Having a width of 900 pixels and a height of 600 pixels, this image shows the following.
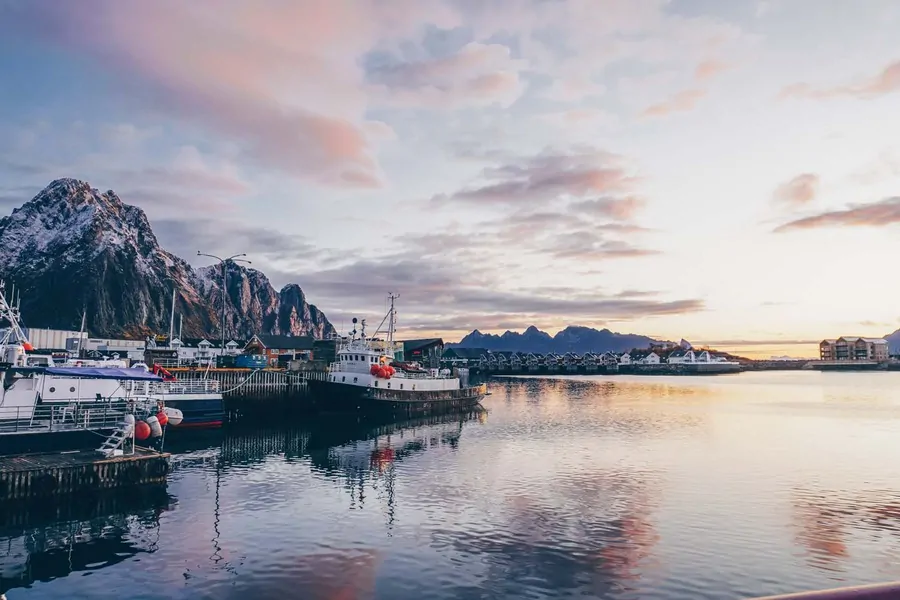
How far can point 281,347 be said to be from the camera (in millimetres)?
140250

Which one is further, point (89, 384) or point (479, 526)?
point (89, 384)

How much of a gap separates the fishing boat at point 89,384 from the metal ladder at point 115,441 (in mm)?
5679

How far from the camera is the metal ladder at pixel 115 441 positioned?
35281 mm

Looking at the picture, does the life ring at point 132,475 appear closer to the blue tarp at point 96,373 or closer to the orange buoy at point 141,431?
the orange buoy at point 141,431

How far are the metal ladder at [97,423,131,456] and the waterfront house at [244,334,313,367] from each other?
321 ft

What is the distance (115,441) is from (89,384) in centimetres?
1286

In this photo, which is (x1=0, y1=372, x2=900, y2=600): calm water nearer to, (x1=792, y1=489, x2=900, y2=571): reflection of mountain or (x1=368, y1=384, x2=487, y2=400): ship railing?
(x1=792, y1=489, x2=900, y2=571): reflection of mountain

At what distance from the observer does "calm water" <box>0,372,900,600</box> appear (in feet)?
70.1

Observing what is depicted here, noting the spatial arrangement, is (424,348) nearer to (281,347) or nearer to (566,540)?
(281,347)

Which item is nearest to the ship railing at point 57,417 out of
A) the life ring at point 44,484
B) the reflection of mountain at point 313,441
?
the reflection of mountain at point 313,441

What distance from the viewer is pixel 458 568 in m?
22.7

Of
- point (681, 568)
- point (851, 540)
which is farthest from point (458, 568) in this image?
point (851, 540)

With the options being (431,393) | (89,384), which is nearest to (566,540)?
(89,384)

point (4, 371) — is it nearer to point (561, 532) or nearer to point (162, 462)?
point (162, 462)
